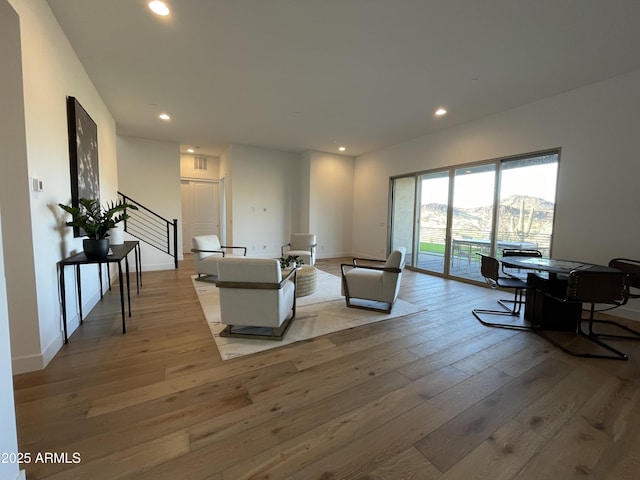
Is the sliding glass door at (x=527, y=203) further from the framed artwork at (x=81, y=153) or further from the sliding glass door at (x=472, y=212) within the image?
the framed artwork at (x=81, y=153)

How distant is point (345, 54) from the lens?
3.04m

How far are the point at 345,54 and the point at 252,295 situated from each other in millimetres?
2830

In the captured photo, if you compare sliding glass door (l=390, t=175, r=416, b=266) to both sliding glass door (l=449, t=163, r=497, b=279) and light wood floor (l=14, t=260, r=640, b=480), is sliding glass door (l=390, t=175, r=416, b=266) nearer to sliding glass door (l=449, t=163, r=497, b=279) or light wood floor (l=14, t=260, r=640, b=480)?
→ sliding glass door (l=449, t=163, r=497, b=279)

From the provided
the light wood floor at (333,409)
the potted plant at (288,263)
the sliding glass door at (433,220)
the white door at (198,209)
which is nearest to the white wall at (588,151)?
the sliding glass door at (433,220)

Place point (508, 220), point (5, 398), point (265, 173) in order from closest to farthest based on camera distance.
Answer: point (5, 398), point (508, 220), point (265, 173)

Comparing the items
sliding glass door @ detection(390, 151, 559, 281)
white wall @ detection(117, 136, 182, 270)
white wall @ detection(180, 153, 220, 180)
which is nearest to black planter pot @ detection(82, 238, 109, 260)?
white wall @ detection(117, 136, 182, 270)

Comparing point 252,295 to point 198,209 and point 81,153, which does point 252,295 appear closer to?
point 81,153

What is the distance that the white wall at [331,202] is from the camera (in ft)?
24.9

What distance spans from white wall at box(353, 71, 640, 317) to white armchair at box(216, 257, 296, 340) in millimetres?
4225

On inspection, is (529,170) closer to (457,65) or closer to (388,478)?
(457,65)

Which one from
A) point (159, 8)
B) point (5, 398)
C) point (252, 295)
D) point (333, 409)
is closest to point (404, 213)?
point (252, 295)

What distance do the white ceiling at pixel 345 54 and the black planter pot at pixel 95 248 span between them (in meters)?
2.11

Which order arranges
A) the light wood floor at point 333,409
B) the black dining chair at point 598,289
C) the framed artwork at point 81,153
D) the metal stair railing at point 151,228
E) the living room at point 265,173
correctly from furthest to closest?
the metal stair railing at point 151,228 < the framed artwork at point 81,153 < the black dining chair at point 598,289 < the living room at point 265,173 < the light wood floor at point 333,409

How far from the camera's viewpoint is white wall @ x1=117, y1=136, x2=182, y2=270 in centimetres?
619
